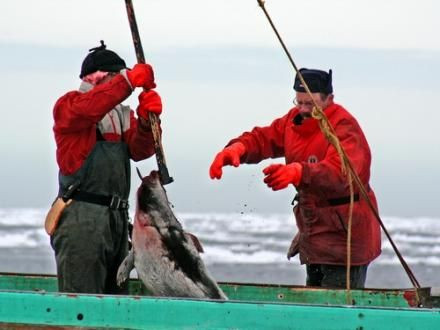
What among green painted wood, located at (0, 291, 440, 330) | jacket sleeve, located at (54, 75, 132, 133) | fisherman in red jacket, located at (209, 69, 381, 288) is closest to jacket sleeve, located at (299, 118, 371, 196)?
fisherman in red jacket, located at (209, 69, 381, 288)

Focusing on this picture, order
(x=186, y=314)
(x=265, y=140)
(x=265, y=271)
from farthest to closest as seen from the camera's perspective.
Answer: (x=265, y=271), (x=265, y=140), (x=186, y=314)

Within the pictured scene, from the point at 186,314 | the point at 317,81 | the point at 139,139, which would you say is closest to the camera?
the point at 186,314

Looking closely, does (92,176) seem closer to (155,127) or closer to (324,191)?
(155,127)

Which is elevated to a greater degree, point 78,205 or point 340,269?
point 78,205

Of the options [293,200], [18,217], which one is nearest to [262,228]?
[18,217]

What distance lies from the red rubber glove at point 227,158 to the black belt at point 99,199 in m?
0.54

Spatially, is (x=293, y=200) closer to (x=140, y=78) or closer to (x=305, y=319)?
(x=140, y=78)

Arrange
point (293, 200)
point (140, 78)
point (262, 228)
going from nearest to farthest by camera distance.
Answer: point (140, 78), point (293, 200), point (262, 228)

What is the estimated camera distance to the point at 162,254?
6.72 m

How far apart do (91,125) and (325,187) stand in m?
1.38

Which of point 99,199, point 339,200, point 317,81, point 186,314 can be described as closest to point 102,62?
point 99,199

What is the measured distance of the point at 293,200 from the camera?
26.0 feet

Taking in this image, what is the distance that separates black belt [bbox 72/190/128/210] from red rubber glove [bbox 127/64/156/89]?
0.66 metres

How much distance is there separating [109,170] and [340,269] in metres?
1.60
